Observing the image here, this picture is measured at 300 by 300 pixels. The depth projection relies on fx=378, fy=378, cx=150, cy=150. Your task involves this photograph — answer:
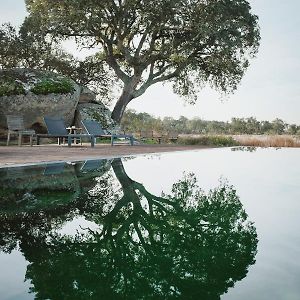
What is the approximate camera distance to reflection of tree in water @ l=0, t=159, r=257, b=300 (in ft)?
7.16

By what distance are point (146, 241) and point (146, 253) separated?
0.31 metres

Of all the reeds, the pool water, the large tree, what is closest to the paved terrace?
the pool water

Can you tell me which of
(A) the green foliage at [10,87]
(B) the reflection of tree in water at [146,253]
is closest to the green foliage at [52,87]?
(A) the green foliage at [10,87]

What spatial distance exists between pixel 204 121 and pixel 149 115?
1310 inches

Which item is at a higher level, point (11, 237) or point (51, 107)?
point (51, 107)

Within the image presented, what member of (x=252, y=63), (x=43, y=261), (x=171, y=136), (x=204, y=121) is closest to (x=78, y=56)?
(x=171, y=136)

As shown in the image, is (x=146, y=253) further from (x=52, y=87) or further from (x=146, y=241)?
(x=52, y=87)

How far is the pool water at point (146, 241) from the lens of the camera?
2.21 meters

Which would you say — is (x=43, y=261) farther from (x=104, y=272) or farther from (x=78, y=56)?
(x=78, y=56)

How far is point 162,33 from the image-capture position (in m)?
25.4

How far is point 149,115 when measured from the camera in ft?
294

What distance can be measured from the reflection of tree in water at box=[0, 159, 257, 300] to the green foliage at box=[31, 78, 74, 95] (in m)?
15.2

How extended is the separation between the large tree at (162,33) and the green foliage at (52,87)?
4051 mm

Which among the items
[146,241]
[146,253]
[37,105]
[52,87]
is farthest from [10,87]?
[146,253]
